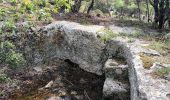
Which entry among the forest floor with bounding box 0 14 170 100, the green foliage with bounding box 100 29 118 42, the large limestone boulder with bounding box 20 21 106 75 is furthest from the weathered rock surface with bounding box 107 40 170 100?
the large limestone boulder with bounding box 20 21 106 75

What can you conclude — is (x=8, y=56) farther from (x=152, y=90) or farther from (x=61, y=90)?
(x=152, y=90)

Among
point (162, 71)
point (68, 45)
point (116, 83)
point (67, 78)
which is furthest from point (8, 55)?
point (162, 71)

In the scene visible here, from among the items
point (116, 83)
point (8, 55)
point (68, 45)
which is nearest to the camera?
point (116, 83)

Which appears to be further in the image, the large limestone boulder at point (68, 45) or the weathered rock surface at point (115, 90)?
the large limestone boulder at point (68, 45)

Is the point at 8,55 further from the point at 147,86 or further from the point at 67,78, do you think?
the point at 147,86

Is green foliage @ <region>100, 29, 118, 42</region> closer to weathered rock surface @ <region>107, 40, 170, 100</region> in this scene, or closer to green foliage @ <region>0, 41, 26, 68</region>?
green foliage @ <region>0, 41, 26, 68</region>

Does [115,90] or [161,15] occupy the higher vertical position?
[161,15]

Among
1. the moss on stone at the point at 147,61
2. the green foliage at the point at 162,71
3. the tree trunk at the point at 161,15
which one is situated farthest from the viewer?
the tree trunk at the point at 161,15

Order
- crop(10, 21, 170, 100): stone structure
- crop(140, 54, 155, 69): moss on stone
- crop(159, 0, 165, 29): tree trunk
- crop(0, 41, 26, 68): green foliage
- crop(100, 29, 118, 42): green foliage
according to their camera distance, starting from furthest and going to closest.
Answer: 1. crop(159, 0, 165, 29): tree trunk
2. crop(100, 29, 118, 42): green foliage
3. crop(0, 41, 26, 68): green foliage
4. crop(10, 21, 170, 100): stone structure
5. crop(140, 54, 155, 69): moss on stone

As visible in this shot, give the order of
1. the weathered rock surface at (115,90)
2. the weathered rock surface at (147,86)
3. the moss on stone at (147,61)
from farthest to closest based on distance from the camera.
→ the weathered rock surface at (115,90)
the moss on stone at (147,61)
the weathered rock surface at (147,86)

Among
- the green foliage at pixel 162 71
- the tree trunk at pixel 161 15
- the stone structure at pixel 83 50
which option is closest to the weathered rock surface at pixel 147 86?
the stone structure at pixel 83 50

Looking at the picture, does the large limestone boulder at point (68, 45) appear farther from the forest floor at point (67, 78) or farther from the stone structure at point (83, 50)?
the forest floor at point (67, 78)

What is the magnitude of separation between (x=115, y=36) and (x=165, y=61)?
4.08 m

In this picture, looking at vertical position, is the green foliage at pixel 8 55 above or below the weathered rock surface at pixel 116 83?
above
